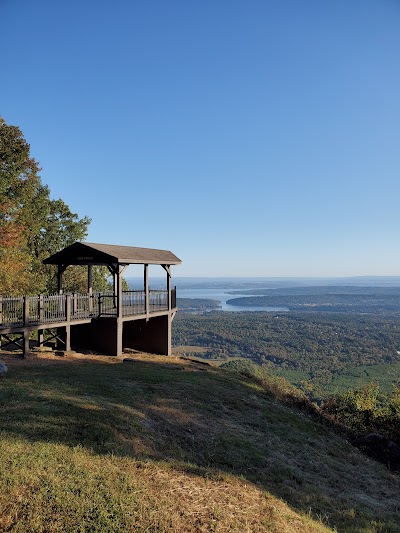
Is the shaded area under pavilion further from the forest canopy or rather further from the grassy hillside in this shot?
the grassy hillside

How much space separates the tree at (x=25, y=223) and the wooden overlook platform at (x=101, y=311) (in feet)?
11.8

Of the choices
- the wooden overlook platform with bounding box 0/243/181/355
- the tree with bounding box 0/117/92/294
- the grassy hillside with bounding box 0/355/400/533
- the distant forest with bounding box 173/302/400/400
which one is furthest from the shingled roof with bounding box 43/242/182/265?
the distant forest with bounding box 173/302/400/400

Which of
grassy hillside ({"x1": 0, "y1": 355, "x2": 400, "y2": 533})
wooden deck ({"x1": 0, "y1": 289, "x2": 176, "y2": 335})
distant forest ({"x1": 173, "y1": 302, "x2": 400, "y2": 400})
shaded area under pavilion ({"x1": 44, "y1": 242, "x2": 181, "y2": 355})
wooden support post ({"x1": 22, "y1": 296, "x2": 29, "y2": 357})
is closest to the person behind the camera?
grassy hillside ({"x1": 0, "y1": 355, "x2": 400, "y2": 533})

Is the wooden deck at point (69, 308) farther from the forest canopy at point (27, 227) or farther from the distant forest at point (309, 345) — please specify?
the distant forest at point (309, 345)

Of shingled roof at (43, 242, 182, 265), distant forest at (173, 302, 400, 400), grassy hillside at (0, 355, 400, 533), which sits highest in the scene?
shingled roof at (43, 242, 182, 265)

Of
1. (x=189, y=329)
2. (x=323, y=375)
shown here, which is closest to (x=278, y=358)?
(x=323, y=375)

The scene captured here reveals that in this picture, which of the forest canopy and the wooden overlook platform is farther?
the forest canopy

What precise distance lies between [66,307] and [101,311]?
2054 millimetres

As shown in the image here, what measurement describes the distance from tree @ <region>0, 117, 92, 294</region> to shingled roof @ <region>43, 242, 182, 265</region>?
358 centimetres

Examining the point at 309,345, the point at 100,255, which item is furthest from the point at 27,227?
the point at 309,345

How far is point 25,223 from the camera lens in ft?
77.7

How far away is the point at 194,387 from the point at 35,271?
19737mm

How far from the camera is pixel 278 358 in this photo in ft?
311

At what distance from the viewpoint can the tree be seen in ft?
68.7
